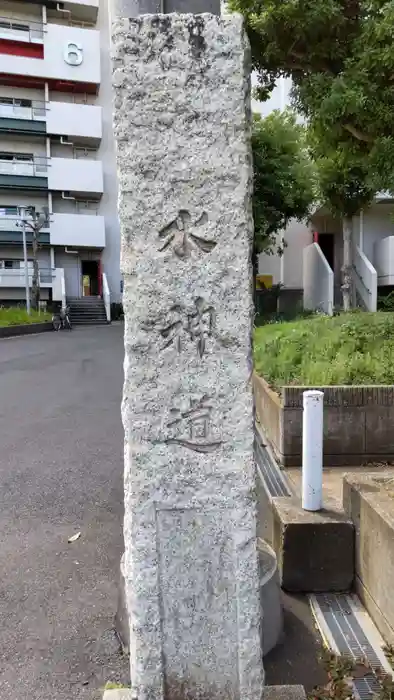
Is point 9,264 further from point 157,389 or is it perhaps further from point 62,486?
point 157,389

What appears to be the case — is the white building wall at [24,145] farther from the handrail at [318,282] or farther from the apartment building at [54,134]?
the handrail at [318,282]

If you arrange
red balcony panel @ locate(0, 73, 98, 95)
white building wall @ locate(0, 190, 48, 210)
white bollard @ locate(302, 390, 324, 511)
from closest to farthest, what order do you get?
white bollard @ locate(302, 390, 324, 511) → red balcony panel @ locate(0, 73, 98, 95) → white building wall @ locate(0, 190, 48, 210)

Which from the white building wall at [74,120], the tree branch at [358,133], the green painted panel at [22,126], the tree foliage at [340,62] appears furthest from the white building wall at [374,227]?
the green painted panel at [22,126]

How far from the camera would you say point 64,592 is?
3443mm

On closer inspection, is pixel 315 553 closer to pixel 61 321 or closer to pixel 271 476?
pixel 271 476

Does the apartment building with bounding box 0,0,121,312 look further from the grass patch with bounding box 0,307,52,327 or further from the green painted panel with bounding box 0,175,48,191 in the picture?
the grass patch with bounding box 0,307,52,327

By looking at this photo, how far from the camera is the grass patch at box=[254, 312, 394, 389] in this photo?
19.7 feet

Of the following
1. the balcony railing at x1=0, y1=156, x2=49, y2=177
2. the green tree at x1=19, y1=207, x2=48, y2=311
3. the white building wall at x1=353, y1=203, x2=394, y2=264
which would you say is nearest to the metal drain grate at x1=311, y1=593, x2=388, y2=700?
the white building wall at x1=353, y1=203, x2=394, y2=264

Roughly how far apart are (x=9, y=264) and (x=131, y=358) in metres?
29.2

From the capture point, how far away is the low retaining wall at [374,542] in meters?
2.73

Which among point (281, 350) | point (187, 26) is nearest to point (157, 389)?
point (187, 26)

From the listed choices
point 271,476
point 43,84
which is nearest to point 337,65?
point 271,476

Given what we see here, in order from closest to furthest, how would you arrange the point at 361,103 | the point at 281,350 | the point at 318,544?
1. the point at 318,544
2. the point at 361,103
3. the point at 281,350

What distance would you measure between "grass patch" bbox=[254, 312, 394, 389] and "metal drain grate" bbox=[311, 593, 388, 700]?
2896 millimetres
